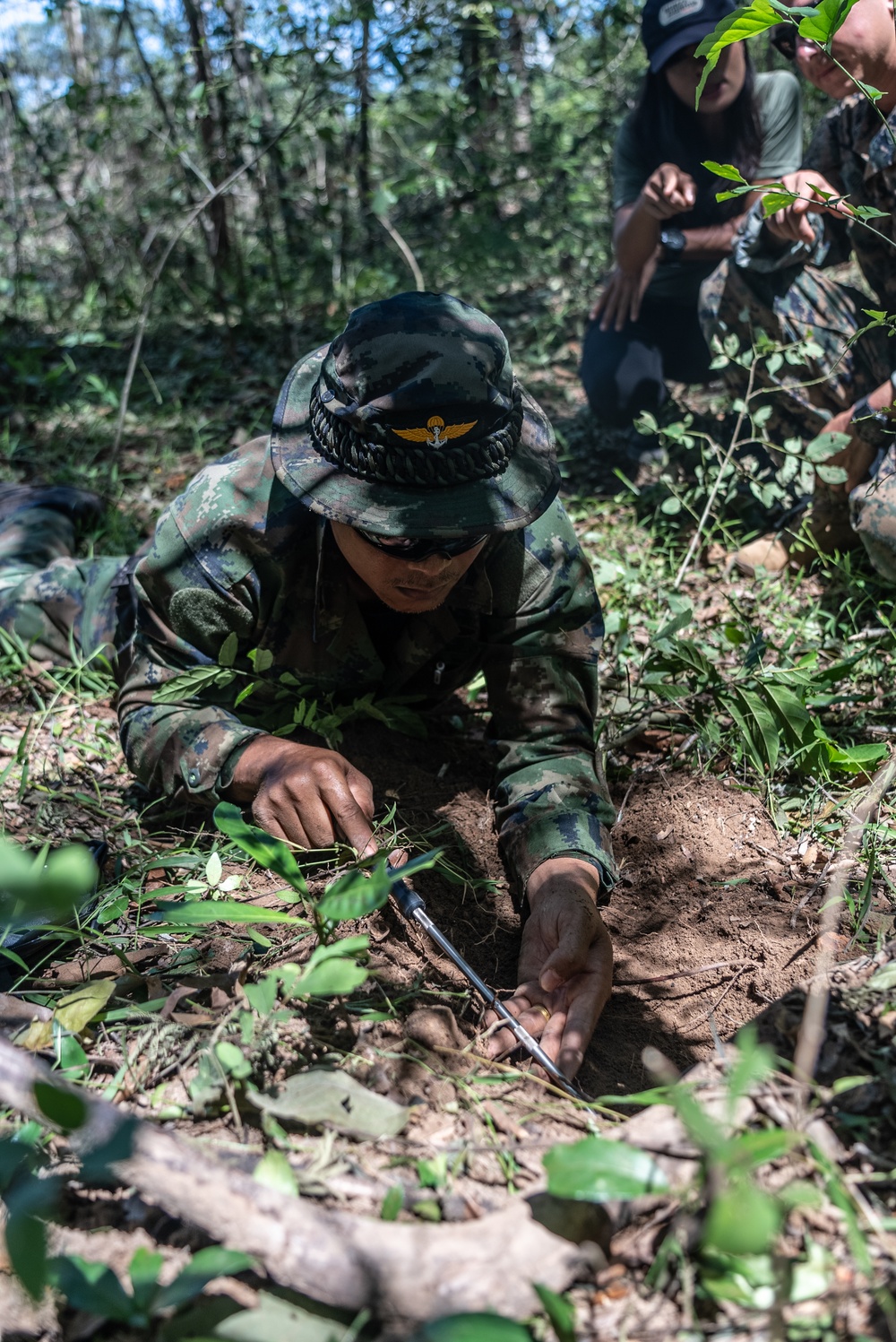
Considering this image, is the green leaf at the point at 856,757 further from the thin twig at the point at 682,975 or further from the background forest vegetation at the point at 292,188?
the background forest vegetation at the point at 292,188

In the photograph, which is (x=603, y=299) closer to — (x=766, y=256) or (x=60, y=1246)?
(x=766, y=256)

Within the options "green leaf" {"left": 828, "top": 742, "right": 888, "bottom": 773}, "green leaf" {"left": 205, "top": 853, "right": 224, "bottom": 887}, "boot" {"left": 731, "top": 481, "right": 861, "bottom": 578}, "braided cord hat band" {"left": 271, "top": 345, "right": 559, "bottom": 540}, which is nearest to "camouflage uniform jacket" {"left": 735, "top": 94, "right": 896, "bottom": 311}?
"boot" {"left": 731, "top": 481, "right": 861, "bottom": 578}

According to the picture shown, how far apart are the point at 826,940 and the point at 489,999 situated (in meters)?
0.68

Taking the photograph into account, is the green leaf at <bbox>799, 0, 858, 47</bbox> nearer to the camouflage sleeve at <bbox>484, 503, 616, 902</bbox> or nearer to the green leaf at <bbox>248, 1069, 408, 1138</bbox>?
the camouflage sleeve at <bbox>484, 503, 616, 902</bbox>

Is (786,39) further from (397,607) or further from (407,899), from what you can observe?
(407,899)

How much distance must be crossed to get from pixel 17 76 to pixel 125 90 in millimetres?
1432

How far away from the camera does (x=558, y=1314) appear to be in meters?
1.01

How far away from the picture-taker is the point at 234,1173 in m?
1.10

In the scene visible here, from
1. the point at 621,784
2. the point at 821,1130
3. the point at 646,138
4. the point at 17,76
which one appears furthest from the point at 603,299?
the point at 17,76

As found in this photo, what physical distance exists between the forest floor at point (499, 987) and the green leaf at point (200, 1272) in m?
0.03

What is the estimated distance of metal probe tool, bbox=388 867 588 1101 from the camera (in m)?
1.62

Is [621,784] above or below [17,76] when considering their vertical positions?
below

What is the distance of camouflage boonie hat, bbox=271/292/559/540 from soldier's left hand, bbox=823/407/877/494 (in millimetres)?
1830

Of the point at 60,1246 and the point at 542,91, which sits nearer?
the point at 60,1246
